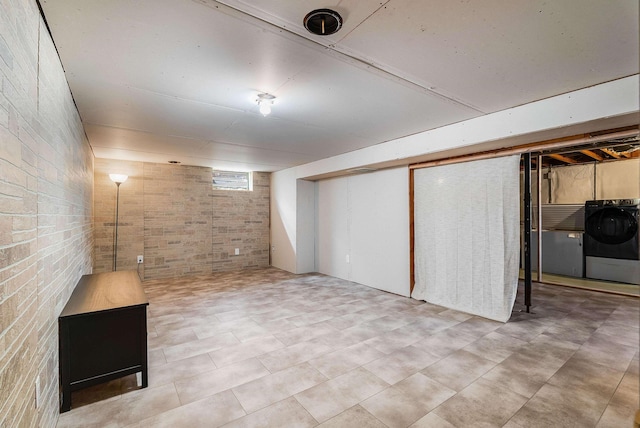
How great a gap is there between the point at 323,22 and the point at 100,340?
2.59m

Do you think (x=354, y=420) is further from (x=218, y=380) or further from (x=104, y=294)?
(x=104, y=294)

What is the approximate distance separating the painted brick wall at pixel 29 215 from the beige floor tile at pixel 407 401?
184 cm

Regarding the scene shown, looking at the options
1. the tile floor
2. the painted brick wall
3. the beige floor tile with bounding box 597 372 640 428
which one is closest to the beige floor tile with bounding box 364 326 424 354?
the tile floor

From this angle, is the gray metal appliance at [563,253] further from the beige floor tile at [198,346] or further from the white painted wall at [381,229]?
the beige floor tile at [198,346]

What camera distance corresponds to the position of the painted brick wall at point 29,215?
1.07 metres

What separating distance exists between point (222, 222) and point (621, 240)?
25.5ft

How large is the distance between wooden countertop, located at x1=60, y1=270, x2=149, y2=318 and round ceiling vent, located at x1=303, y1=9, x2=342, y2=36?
A: 7.30 ft

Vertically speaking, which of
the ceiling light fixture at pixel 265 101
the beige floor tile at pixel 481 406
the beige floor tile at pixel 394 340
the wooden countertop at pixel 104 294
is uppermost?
the ceiling light fixture at pixel 265 101

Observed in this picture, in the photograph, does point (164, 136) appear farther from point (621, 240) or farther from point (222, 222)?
point (621, 240)

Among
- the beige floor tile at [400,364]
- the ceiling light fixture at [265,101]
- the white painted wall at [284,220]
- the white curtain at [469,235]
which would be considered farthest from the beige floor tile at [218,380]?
the white painted wall at [284,220]

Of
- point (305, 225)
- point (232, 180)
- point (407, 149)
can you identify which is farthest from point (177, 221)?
point (407, 149)

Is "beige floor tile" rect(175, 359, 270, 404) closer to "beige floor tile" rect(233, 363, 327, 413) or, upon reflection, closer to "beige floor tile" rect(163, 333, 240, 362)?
"beige floor tile" rect(233, 363, 327, 413)

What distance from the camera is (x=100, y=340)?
Result: 2150 millimetres

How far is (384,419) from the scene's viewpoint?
Result: 189 cm
